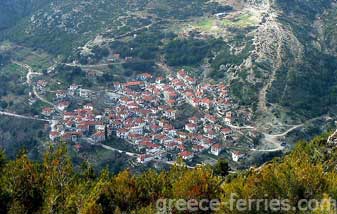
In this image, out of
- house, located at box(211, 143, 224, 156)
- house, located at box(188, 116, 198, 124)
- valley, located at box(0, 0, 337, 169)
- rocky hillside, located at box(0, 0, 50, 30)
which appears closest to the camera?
house, located at box(211, 143, 224, 156)

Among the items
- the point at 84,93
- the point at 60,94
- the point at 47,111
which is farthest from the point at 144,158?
the point at 60,94

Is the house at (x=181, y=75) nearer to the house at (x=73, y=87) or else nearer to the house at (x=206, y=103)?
the house at (x=206, y=103)

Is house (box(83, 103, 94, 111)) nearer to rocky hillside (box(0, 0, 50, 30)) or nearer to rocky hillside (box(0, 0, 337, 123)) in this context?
rocky hillside (box(0, 0, 337, 123))

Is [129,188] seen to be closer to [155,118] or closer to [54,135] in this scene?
[54,135]

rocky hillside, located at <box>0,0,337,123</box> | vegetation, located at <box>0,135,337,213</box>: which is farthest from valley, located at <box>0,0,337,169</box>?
vegetation, located at <box>0,135,337,213</box>

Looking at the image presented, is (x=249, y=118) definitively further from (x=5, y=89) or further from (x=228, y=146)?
(x=5, y=89)

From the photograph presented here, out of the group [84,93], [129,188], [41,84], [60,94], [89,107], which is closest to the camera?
[129,188]

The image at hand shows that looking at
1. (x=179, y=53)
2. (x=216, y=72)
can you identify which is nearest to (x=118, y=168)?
(x=216, y=72)

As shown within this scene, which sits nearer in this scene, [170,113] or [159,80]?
[170,113]

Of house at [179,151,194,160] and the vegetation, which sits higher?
the vegetation

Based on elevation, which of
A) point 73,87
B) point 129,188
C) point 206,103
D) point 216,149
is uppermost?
point 129,188
